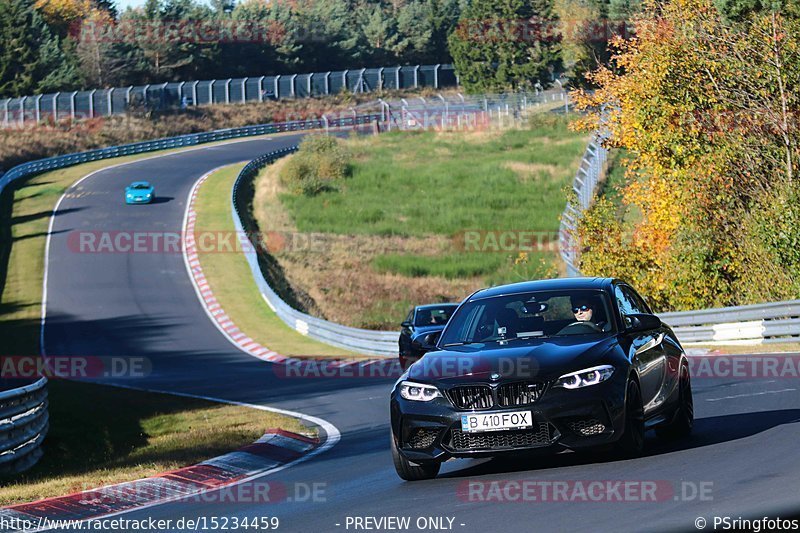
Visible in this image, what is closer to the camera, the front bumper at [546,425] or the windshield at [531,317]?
the front bumper at [546,425]

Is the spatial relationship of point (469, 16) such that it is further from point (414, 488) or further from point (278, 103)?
point (414, 488)

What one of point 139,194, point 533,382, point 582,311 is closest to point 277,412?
point 582,311

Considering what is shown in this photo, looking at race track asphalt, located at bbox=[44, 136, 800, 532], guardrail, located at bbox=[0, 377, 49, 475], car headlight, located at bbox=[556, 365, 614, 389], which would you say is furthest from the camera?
guardrail, located at bbox=[0, 377, 49, 475]

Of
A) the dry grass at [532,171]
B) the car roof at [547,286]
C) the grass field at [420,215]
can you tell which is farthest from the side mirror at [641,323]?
the dry grass at [532,171]

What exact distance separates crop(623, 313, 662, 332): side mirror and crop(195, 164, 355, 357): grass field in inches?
975

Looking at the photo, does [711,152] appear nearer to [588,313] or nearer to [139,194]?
[588,313]

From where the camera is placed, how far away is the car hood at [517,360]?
9.02 meters

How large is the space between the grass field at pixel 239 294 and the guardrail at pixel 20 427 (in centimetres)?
1838

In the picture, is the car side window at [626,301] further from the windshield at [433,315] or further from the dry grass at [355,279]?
the dry grass at [355,279]

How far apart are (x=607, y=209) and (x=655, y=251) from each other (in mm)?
2022

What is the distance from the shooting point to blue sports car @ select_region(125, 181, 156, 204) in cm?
5978

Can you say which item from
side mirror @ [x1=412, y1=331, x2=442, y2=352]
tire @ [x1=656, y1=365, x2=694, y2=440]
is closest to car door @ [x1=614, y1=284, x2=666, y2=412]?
tire @ [x1=656, y1=365, x2=694, y2=440]

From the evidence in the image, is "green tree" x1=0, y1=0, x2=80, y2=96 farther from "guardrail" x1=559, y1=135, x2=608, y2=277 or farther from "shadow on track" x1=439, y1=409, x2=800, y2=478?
"shadow on track" x1=439, y1=409, x2=800, y2=478

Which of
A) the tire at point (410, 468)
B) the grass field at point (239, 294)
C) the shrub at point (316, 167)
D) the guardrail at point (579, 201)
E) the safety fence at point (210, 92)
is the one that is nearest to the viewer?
the tire at point (410, 468)
